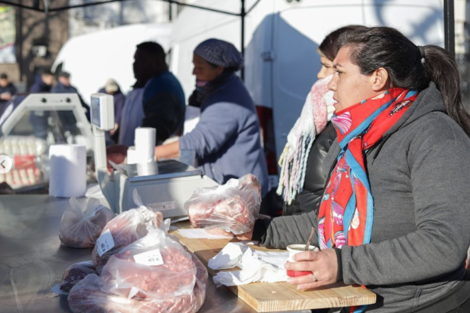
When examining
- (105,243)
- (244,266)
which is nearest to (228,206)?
(244,266)

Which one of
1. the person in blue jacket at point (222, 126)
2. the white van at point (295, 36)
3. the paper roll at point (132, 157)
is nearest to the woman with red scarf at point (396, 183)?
the paper roll at point (132, 157)

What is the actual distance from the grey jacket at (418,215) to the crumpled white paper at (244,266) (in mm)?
225

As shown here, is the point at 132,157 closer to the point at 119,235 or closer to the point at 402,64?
the point at 119,235

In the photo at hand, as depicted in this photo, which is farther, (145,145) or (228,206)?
(145,145)

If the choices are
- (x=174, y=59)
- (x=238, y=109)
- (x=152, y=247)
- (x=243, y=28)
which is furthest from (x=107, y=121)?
(x=174, y=59)

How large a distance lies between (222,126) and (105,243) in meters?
2.04

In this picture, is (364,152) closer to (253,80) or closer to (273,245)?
(273,245)

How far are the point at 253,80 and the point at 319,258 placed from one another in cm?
386

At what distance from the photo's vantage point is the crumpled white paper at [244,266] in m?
1.85

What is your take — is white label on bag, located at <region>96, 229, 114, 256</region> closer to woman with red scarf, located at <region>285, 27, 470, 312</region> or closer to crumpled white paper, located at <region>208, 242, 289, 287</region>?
crumpled white paper, located at <region>208, 242, 289, 287</region>

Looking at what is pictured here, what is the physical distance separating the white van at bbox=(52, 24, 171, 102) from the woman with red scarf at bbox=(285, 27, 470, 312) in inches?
346

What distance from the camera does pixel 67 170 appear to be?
11.8 feet

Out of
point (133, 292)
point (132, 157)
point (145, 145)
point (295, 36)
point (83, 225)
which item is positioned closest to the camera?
point (133, 292)

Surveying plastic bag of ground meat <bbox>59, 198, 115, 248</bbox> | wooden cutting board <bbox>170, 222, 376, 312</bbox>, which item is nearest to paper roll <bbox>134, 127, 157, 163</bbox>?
plastic bag of ground meat <bbox>59, 198, 115, 248</bbox>
